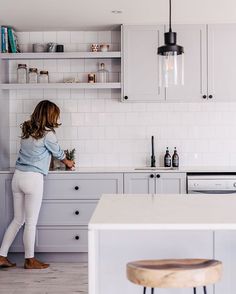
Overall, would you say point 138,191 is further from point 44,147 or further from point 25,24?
point 25,24

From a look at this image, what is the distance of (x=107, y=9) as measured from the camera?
5.03 metres

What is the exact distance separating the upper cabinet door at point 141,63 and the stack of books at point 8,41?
1149 mm

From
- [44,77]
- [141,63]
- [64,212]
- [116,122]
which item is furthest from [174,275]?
[44,77]

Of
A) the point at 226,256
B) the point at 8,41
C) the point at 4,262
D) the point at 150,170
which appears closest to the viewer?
the point at 226,256

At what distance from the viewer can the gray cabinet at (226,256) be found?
2.99 m

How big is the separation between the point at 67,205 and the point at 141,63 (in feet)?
5.34

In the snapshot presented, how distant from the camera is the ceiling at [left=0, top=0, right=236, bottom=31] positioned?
4.79m

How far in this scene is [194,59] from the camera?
5641 mm

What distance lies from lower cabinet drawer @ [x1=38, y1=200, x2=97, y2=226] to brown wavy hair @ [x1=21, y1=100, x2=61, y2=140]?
75cm

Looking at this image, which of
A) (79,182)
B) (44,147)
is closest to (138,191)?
(79,182)

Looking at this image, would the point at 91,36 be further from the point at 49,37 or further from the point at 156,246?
the point at 156,246

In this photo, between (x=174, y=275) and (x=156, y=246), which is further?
(x=156, y=246)

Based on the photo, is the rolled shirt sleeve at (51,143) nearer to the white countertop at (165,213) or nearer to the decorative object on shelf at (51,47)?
the decorative object on shelf at (51,47)

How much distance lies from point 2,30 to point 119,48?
4.08 ft
